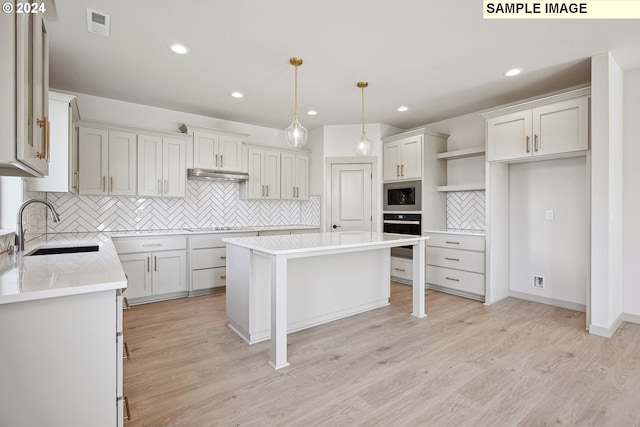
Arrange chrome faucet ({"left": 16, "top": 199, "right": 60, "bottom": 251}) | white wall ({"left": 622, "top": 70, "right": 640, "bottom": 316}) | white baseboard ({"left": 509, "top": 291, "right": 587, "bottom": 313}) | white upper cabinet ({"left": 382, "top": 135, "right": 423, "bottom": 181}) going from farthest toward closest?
white upper cabinet ({"left": 382, "top": 135, "right": 423, "bottom": 181}) → white baseboard ({"left": 509, "top": 291, "right": 587, "bottom": 313}) → white wall ({"left": 622, "top": 70, "right": 640, "bottom": 316}) → chrome faucet ({"left": 16, "top": 199, "right": 60, "bottom": 251})

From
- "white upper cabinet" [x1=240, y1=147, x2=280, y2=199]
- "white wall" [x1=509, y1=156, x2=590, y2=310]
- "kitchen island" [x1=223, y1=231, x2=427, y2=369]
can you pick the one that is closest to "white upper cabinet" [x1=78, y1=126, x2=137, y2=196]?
"white upper cabinet" [x1=240, y1=147, x2=280, y2=199]

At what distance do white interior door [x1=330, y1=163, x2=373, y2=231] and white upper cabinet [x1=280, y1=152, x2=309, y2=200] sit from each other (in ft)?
1.70

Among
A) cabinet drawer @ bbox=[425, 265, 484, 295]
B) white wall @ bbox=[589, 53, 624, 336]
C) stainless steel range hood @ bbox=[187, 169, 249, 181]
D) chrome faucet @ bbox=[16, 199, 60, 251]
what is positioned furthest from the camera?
stainless steel range hood @ bbox=[187, 169, 249, 181]

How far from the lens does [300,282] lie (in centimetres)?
304

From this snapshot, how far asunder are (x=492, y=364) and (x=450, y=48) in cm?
261

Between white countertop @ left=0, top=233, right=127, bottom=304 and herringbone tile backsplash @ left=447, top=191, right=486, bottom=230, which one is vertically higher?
herringbone tile backsplash @ left=447, top=191, right=486, bottom=230

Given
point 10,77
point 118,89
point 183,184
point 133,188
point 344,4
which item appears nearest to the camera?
point 10,77

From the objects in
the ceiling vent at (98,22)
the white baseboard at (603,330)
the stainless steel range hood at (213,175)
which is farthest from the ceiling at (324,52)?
the white baseboard at (603,330)

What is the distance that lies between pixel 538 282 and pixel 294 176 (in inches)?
149

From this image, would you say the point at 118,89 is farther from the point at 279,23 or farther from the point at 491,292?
the point at 491,292

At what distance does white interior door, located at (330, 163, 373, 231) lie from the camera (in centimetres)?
531

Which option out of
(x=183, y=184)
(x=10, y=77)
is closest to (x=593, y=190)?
(x=10, y=77)

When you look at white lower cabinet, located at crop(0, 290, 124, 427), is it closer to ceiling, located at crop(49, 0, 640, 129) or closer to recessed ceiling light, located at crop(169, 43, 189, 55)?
ceiling, located at crop(49, 0, 640, 129)

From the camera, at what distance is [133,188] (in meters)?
4.07
